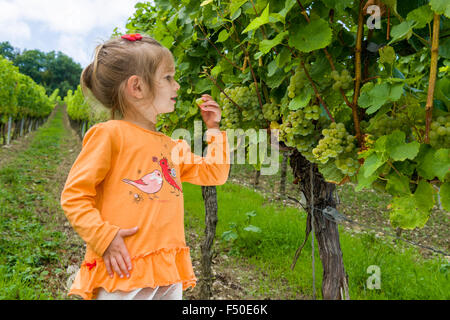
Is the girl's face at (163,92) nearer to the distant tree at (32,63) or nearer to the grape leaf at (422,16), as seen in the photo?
the grape leaf at (422,16)

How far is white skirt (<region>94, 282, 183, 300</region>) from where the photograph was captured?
1228 millimetres

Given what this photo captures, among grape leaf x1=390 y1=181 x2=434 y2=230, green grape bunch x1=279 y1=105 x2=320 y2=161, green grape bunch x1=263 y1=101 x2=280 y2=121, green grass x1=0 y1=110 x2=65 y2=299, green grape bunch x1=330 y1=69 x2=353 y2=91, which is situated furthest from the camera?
green grass x1=0 y1=110 x2=65 y2=299

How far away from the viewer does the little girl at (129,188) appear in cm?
121

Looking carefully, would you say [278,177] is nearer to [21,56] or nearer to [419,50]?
[419,50]

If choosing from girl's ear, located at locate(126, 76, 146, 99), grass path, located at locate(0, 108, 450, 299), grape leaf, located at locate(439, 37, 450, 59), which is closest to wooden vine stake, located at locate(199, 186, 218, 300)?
grass path, located at locate(0, 108, 450, 299)

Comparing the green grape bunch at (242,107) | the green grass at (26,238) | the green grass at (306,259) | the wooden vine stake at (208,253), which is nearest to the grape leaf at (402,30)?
the green grape bunch at (242,107)

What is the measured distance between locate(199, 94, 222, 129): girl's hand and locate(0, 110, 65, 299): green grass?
2.49 metres

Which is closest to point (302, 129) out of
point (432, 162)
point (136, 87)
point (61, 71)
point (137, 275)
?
point (432, 162)

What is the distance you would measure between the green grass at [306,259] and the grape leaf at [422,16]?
3.04 m

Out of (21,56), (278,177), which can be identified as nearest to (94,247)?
(278,177)

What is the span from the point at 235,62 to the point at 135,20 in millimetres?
2749

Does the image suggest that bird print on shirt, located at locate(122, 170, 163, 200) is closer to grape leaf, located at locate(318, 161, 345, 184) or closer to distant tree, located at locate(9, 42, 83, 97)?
grape leaf, located at locate(318, 161, 345, 184)

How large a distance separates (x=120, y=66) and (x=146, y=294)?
94 centimetres

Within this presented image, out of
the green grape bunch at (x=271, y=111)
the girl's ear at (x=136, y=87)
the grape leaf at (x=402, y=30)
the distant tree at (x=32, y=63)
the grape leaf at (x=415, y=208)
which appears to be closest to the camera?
the grape leaf at (x=402, y=30)
